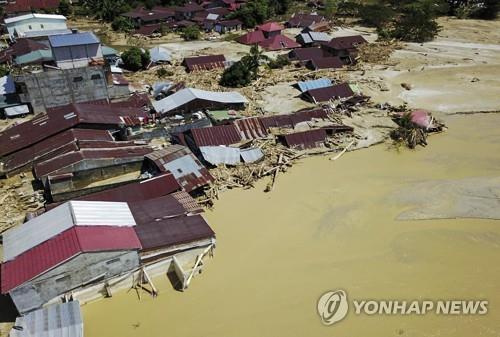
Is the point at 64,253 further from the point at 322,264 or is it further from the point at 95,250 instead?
the point at 322,264

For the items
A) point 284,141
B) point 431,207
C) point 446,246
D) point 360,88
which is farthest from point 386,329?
point 360,88

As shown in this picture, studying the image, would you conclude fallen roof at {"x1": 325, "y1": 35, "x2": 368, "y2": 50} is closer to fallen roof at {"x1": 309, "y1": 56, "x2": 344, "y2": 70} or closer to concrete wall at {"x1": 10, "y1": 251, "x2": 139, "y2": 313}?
fallen roof at {"x1": 309, "y1": 56, "x2": 344, "y2": 70}

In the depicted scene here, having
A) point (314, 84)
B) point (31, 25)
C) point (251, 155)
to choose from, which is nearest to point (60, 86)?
point (251, 155)

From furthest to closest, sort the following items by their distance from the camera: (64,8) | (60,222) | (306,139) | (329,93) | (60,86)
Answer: (64,8) → (329,93) → (60,86) → (306,139) → (60,222)

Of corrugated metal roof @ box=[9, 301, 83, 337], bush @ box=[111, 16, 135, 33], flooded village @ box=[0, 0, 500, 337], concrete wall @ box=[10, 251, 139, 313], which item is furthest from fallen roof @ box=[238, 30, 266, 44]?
corrugated metal roof @ box=[9, 301, 83, 337]

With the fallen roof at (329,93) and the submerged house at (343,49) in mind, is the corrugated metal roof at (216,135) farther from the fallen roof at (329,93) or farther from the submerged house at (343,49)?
the submerged house at (343,49)

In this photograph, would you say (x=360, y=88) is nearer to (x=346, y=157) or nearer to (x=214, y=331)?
(x=346, y=157)
